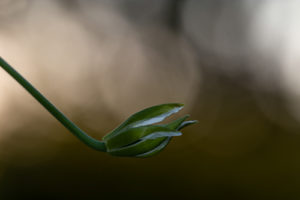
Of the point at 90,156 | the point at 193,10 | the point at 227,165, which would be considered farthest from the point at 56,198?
the point at 193,10

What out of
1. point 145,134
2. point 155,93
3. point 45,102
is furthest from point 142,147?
point 155,93

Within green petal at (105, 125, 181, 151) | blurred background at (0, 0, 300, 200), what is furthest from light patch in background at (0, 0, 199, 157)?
green petal at (105, 125, 181, 151)

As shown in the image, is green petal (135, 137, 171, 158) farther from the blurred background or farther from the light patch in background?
the light patch in background

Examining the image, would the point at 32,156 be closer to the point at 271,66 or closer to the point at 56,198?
the point at 56,198

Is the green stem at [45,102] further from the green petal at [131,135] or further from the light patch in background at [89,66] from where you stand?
the light patch in background at [89,66]

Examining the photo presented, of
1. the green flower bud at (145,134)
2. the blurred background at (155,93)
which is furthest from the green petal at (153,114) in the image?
the blurred background at (155,93)

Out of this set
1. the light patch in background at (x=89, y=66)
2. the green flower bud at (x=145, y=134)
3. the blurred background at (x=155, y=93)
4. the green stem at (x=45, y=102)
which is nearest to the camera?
the green stem at (x=45, y=102)
